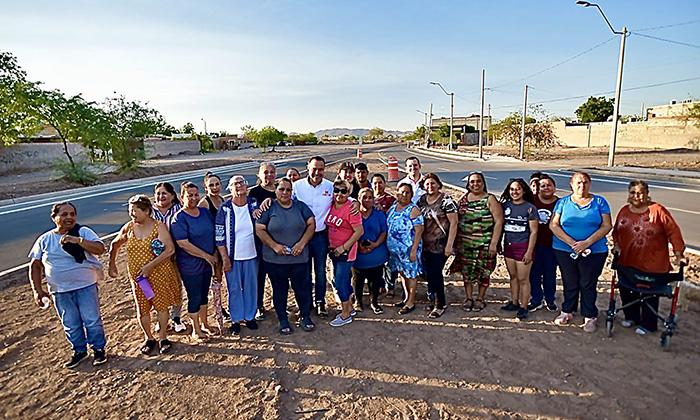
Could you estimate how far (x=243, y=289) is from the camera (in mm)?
4367

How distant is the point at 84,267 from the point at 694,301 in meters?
6.41

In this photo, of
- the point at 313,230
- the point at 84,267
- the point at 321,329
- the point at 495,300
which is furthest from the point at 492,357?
the point at 84,267

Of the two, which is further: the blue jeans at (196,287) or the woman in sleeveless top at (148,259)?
the blue jeans at (196,287)

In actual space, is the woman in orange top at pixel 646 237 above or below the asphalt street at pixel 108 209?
above

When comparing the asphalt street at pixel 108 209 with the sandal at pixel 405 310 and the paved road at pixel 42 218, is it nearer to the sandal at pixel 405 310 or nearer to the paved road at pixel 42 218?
the paved road at pixel 42 218

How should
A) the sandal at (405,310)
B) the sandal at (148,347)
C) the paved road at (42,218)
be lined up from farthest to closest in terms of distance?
the paved road at (42,218) → the sandal at (405,310) → the sandal at (148,347)

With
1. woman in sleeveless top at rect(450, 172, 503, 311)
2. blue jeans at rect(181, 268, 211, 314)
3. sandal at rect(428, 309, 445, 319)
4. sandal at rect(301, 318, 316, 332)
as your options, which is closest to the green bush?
blue jeans at rect(181, 268, 211, 314)

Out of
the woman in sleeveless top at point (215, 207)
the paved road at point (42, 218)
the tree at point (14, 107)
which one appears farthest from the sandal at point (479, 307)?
the tree at point (14, 107)

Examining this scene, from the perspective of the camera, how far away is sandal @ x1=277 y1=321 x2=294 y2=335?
4.36 m

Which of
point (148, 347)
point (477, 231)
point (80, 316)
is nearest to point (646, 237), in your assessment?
point (477, 231)

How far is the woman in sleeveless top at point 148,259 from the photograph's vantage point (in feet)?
12.4

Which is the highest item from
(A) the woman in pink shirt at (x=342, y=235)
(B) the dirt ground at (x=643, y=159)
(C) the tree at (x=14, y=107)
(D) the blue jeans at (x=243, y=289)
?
(C) the tree at (x=14, y=107)

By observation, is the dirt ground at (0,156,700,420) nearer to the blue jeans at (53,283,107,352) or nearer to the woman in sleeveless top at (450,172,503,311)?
the blue jeans at (53,283,107,352)

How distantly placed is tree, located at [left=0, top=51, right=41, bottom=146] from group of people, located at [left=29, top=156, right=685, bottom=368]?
24.9 m
